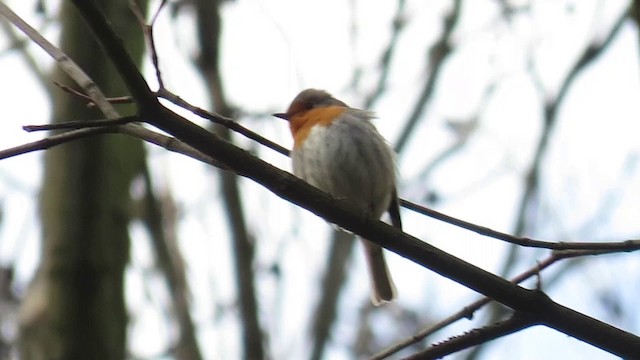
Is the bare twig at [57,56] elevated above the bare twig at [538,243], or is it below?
below

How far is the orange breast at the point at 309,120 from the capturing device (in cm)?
405

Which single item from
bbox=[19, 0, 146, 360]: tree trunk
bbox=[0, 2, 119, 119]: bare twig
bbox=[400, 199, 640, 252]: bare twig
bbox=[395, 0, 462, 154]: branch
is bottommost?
bbox=[0, 2, 119, 119]: bare twig

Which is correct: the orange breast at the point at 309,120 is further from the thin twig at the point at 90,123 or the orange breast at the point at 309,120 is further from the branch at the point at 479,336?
the thin twig at the point at 90,123

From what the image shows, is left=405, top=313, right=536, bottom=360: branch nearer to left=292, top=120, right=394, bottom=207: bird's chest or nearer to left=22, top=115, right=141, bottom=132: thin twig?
left=22, top=115, right=141, bottom=132: thin twig

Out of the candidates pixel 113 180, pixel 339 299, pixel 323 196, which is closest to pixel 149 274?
pixel 339 299

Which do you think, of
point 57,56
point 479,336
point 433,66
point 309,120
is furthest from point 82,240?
point 433,66

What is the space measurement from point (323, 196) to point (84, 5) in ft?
2.70

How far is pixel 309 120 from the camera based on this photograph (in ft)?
13.8

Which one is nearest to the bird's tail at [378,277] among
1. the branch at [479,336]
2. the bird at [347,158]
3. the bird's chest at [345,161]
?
the bird at [347,158]

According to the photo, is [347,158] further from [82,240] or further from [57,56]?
[57,56]

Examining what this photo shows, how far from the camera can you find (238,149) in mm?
2199

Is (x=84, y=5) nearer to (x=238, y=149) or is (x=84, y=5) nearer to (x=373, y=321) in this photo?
(x=238, y=149)

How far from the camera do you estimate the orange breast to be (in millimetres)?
4055

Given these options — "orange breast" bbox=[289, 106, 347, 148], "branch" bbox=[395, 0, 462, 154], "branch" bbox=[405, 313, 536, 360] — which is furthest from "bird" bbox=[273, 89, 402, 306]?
"branch" bbox=[395, 0, 462, 154]
